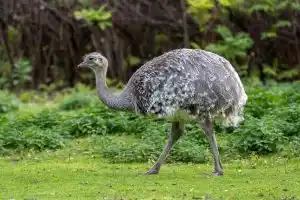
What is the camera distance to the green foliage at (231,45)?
1945 cm

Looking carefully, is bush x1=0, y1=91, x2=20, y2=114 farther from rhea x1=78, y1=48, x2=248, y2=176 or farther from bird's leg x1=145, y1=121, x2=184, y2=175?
bird's leg x1=145, y1=121, x2=184, y2=175

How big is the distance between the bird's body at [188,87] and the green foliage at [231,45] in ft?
27.5

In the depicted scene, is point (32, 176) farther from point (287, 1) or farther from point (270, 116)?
point (287, 1)

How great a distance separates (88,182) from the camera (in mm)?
10703

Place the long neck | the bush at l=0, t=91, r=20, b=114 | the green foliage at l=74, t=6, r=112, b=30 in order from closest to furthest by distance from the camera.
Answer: the long neck, the bush at l=0, t=91, r=20, b=114, the green foliage at l=74, t=6, r=112, b=30

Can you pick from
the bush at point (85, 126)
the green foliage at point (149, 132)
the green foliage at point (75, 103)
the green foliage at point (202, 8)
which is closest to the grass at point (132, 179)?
the green foliage at point (149, 132)

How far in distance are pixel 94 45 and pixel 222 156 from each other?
8503mm

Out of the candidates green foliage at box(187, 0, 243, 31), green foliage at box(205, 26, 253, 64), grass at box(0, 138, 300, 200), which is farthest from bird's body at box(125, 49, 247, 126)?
green foliage at box(187, 0, 243, 31)

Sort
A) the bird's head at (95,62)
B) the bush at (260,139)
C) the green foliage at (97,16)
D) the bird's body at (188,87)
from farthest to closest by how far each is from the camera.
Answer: the green foliage at (97,16) → the bush at (260,139) → the bird's head at (95,62) → the bird's body at (188,87)

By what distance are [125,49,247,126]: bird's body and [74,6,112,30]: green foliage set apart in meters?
8.75

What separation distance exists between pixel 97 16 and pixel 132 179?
9320 millimetres

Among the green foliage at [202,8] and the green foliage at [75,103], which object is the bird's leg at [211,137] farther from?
the green foliage at [202,8]

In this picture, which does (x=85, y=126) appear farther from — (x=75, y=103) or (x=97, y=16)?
(x=97, y=16)

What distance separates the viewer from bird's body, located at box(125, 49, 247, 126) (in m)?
10.7
